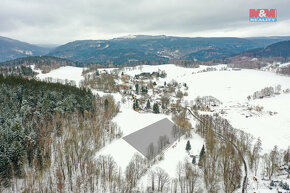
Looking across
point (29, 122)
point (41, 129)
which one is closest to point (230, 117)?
point (41, 129)

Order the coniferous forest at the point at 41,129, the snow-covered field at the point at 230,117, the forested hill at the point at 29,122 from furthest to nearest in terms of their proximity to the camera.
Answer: the snow-covered field at the point at 230,117
the coniferous forest at the point at 41,129
the forested hill at the point at 29,122

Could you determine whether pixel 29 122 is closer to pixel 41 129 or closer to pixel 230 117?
pixel 41 129

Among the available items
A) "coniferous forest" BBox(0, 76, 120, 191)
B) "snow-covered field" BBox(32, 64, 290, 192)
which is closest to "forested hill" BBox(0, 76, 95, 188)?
"coniferous forest" BBox(0, 76, 120, 191)

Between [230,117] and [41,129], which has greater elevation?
[41,129]

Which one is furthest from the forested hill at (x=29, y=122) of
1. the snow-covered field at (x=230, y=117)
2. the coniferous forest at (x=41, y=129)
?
the snow-covered field at (x=230, y=117)

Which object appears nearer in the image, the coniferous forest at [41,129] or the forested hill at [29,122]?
the forested hill at [29,122]

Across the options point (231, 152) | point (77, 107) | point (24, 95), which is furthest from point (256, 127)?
point (24, 95)

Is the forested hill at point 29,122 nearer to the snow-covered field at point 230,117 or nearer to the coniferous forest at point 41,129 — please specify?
the coniferous forest at point 41,129

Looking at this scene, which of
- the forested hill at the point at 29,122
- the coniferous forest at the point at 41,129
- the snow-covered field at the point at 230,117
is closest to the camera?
the forested hill at the point at 29,122

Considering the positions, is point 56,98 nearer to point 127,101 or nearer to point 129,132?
point 129,132
